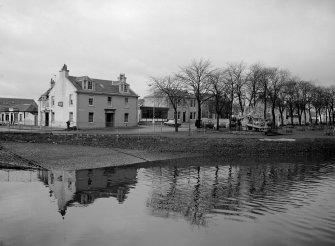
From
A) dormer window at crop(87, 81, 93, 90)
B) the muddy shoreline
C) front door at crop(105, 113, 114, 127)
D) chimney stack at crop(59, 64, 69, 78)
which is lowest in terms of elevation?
the muddy shoreline

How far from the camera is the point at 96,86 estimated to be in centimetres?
6209

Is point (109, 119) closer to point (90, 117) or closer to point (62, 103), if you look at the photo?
point (90, 117)

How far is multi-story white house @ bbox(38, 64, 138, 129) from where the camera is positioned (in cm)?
5831

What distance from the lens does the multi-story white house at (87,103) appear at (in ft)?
191

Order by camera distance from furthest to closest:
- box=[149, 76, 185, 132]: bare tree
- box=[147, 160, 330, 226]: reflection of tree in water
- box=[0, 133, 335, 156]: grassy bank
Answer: box=[149, 76, 185, 132]: bare tree → box=[0, 133, 335, 156]: grassy bank → box=[147, 160, 330, 226]: reflection of tree in water

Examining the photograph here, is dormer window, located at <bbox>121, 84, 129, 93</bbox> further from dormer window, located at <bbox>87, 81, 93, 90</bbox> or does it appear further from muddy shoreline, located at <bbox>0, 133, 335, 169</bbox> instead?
muddy shoreline, located at <bbox>0, 133, 335, 169</bbox>

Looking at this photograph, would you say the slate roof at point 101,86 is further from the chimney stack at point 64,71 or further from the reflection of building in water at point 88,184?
the reflection of building in water at point 88,184

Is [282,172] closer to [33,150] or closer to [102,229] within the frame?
[102,229]

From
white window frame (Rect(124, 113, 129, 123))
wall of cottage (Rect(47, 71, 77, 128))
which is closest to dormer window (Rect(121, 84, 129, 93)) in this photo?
white window frame (Rect(124, 113, 129, 123))

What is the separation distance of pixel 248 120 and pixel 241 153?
1939cm

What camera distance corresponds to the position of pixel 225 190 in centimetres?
2084

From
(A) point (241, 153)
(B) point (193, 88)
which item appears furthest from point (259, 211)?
(B) point (193, 88)

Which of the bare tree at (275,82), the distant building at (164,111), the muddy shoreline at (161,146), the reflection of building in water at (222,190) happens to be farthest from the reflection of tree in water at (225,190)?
the distant building at (164,111)

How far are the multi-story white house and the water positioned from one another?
108ft
